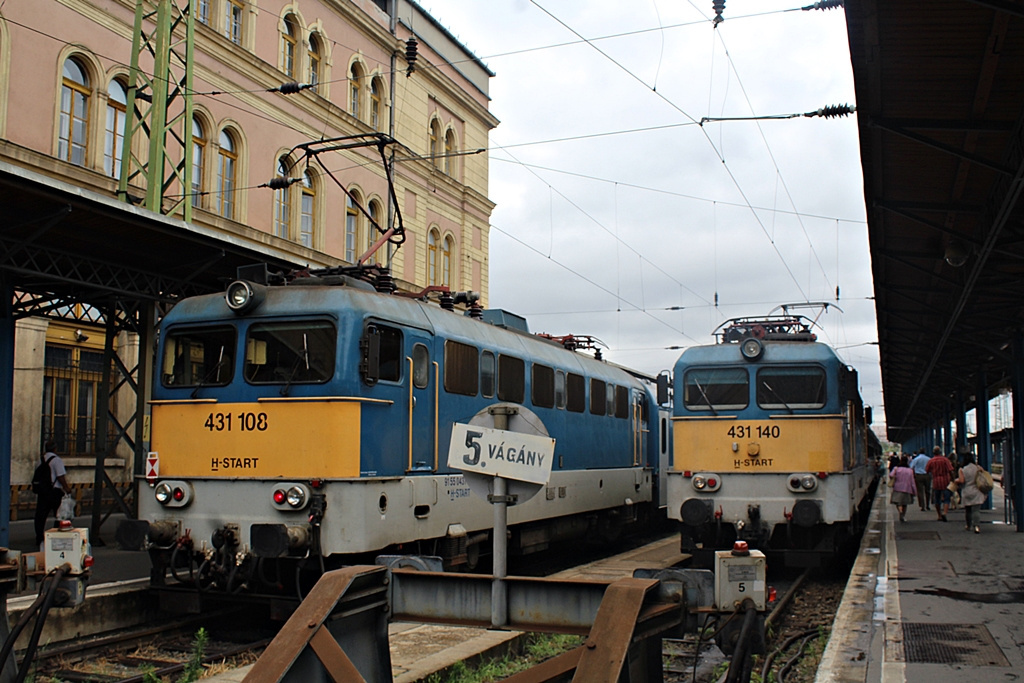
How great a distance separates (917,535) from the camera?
18422 mm

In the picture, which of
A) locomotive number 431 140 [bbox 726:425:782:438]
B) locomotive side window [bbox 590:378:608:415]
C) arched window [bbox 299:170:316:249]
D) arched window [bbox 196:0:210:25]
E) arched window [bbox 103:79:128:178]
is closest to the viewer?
locomotive number 431 140 [bbox 726:425:782:438]

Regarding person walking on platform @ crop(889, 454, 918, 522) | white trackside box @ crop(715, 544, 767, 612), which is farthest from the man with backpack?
person walking on platform @ crop(889, 454, 918, 522)

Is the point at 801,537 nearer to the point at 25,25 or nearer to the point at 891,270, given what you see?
the point at 891,270

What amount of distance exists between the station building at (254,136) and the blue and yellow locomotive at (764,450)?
5.78m

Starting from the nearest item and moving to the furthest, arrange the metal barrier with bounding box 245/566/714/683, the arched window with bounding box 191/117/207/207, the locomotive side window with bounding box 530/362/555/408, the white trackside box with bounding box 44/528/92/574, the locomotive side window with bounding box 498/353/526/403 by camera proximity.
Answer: the metal barrier with bounding box 245/566/714/683 < the white trackside box with bounding box 44/528/92/574 < the locomotive side window with bounding box 498/353/526/403 < the locomotive side window with bounding box 530/362/555/408 < the arched window with bounding box 191/117/207/207

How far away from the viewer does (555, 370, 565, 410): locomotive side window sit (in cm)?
1457

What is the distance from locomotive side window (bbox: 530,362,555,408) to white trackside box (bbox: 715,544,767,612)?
846cm

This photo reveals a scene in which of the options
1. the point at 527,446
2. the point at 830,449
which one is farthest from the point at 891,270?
the point at 527,446

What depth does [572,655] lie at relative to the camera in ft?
16.1

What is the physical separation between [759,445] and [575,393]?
3.09 metres

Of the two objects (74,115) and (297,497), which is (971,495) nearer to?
(297,497)

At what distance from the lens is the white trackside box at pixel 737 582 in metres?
5.14

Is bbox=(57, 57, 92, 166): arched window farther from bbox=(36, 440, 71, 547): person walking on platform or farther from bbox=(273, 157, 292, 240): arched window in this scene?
bbox=(36, 440, 71, 547): person walking on platform

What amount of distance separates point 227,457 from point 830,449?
773 cm
